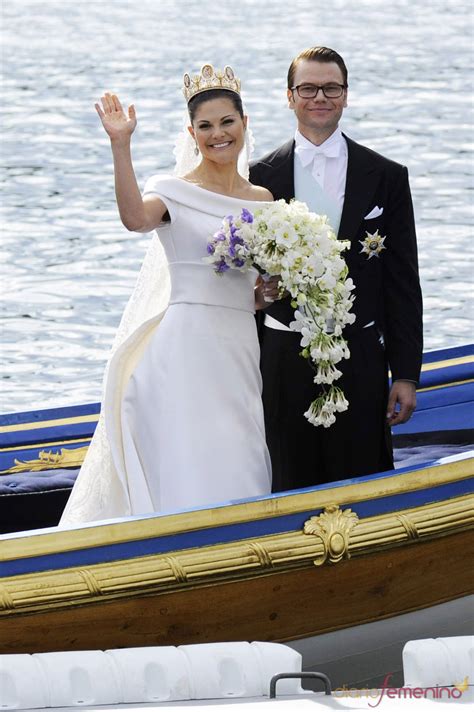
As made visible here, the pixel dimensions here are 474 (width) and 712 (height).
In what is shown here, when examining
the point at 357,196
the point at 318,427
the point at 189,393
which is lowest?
the point at 318,427

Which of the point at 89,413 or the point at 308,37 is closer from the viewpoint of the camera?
the point at 89,413

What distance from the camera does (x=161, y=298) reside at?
4.63 meters

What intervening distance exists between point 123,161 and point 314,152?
29.3 inches

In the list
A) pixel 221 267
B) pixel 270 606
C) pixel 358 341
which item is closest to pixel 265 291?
pixel 221 267

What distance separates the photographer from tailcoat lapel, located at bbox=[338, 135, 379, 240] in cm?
457

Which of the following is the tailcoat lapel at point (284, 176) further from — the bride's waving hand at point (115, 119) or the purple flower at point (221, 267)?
the bride's waving hand at point (115, 119)

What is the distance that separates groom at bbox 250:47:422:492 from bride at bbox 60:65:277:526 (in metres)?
0.10

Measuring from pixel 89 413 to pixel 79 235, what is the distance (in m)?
7.87

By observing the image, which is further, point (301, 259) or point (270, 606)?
point (270, 606)

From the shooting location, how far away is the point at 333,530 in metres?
4.49

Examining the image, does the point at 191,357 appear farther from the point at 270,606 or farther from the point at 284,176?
the point at 270,606

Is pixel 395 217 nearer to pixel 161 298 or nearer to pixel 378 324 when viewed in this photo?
pixel 378 324

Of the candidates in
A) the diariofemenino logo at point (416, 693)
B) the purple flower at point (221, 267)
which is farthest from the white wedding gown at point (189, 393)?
the diariofemenino logo at point (416, 693)

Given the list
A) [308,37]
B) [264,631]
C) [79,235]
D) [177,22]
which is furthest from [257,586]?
[177,22]
